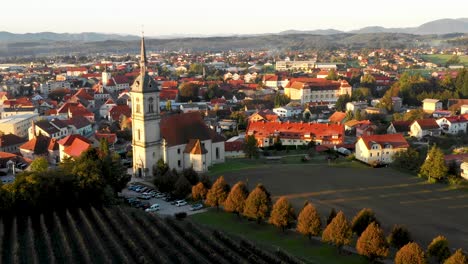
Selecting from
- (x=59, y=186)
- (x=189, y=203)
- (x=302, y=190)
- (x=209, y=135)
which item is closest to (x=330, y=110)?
(x=209, y=135)

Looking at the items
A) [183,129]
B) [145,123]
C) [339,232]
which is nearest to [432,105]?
[183,129]

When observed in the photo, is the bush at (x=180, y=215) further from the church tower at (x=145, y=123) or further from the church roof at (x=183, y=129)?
the church roof at (x=183, y=129)

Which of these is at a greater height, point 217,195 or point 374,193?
point 217,195

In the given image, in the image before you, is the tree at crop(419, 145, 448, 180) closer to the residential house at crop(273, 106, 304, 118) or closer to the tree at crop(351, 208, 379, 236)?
the tree at crop(351, 208, 379, 236)

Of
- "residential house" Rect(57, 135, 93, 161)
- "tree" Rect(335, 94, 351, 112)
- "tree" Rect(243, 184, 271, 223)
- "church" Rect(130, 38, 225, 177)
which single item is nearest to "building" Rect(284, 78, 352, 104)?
"tree" Rect(335, 94, 351, 112)

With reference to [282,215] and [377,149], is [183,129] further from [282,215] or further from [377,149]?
[282,215]

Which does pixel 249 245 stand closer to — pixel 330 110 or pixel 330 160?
pixel 330 160

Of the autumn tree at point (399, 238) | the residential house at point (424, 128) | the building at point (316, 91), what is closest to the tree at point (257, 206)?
the autumn tree at point (399, 238)
